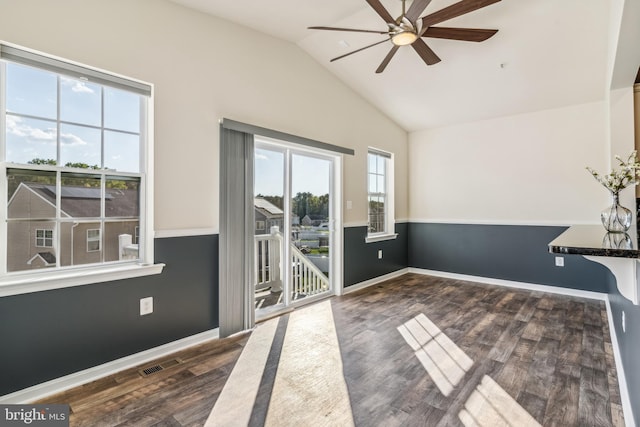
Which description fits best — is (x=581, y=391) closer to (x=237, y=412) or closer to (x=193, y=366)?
(x=237, y=412)

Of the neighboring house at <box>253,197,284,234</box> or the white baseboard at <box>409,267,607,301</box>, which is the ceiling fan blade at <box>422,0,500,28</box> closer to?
the neighboring house at <box>253,197,284,234</box>

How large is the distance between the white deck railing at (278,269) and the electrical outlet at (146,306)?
118cm

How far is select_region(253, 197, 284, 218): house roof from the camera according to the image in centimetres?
347

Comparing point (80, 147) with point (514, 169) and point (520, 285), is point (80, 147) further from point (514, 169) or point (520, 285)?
point (520, 285)

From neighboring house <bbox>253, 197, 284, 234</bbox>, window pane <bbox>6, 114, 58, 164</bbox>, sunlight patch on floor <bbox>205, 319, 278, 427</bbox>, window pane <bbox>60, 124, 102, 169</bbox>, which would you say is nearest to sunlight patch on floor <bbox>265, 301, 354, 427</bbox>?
sunlight patch on floor <bbox>205, 319, 278, 427</bbox>

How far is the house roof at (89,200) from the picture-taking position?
2.14 meters

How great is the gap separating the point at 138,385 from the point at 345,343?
1.62 m

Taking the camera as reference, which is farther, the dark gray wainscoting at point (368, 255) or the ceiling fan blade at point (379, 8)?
the dark gray wainscoting at point (368, 255)

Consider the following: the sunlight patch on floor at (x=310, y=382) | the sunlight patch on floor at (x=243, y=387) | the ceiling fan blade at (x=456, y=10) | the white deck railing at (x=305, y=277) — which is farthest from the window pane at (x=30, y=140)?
the ceiling fan blade at (x=456, y=10)

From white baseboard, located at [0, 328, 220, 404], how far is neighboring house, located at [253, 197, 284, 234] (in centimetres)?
120

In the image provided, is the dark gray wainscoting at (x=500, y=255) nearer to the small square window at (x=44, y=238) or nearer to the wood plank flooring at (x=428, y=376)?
the wood plank flooring at (x=428, y=376)

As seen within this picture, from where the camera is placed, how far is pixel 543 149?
4574 millimetres

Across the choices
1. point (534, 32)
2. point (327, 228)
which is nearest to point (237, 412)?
point (327, 228)

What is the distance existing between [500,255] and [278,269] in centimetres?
346
